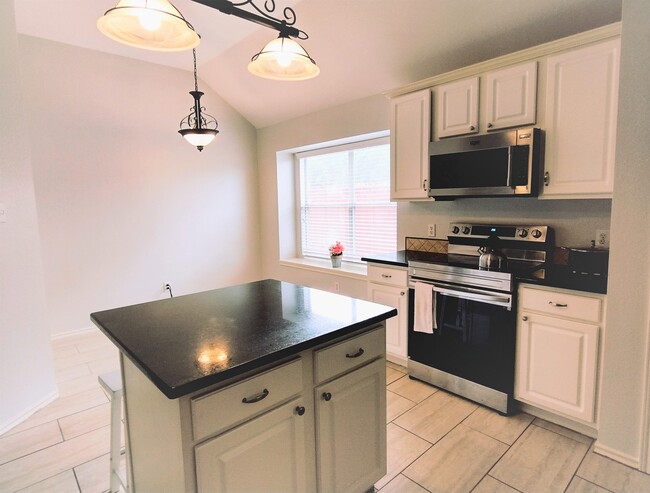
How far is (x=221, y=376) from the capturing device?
112cm

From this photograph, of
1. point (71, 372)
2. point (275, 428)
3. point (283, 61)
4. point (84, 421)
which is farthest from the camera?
point (71, 372)

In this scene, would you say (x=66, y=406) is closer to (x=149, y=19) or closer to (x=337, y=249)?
(x=149, y=19)

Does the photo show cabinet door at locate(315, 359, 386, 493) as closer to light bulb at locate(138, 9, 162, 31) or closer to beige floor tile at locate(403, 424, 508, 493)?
beige floor tile at locate(403, 424, 508, 493)

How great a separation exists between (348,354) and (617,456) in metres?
1.70

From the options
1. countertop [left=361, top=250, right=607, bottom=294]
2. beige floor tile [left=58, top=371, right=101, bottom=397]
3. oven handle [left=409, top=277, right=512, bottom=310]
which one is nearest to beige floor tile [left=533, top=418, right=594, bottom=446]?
oven handle [left=409, top=277, right=512, bottom=310]

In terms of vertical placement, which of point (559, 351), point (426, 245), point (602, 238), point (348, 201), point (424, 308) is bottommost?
point (559, 351)

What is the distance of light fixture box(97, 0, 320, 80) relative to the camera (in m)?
1.33

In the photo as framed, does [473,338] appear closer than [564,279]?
No

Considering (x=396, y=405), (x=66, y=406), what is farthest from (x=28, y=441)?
(x=396, y=405)

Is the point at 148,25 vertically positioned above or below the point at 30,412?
above

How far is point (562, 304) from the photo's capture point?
217cm

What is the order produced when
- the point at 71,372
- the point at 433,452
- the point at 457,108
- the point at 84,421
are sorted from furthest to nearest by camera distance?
the point at 71,372
the point at 457,108
the point at 84,421
the point at 433,452

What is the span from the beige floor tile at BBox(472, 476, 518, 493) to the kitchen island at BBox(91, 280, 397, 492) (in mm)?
544

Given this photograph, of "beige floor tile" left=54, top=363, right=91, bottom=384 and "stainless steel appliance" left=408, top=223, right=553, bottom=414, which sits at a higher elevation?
"stainless steel appliance" left=408, top=223, right=553, bottom=414
